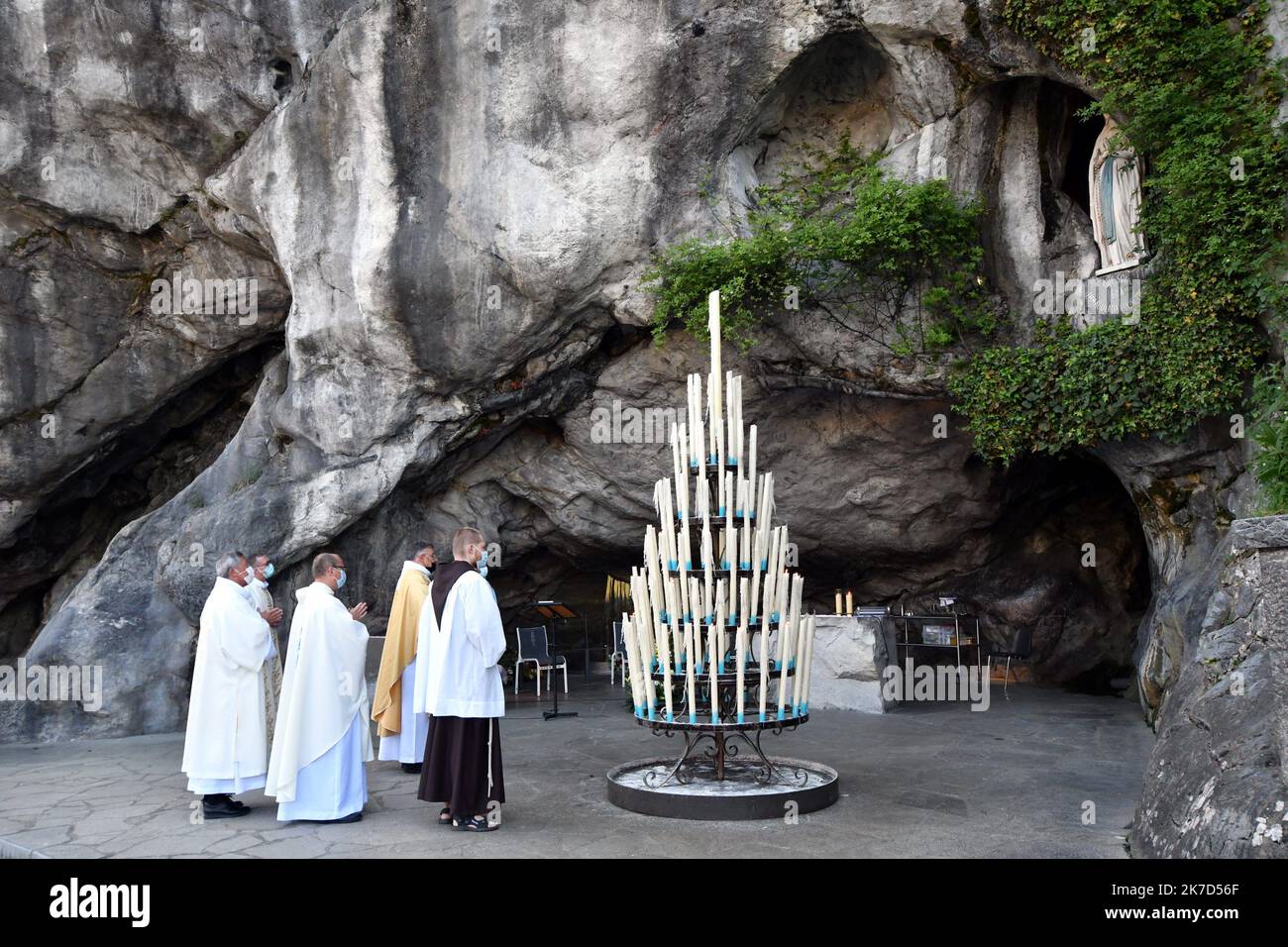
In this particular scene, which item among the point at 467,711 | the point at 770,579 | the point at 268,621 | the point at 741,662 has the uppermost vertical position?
the point at 770,579

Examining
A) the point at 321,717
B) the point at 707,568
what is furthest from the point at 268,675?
the point at 707,568

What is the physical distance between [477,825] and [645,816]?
1091mm

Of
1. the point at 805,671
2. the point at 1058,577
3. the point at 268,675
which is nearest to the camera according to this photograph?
the point at 805,671

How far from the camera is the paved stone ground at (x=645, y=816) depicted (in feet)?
19.9

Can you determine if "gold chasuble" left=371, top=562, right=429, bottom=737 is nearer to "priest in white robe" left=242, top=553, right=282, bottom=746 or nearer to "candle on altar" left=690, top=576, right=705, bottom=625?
"priest in white robe" left=242, top=553, right=282, bottom=746

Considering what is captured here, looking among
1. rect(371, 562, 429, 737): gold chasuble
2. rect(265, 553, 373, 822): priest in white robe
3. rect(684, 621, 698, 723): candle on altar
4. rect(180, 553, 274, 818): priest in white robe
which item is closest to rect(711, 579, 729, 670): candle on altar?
rect(684, 621, 698, 723): candle on altar

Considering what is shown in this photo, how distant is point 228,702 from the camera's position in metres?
7.47

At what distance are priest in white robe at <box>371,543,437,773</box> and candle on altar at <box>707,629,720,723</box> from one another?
2.89 metres

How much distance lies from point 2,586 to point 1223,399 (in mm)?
16801

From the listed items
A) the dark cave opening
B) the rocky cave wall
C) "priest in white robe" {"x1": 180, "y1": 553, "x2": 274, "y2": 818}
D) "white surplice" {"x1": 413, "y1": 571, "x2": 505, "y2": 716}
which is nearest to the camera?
"white surplice" {"x1": 413, "y1": 571, "x2": 505, "y2": 716}

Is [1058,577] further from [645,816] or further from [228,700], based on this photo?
[228,700]

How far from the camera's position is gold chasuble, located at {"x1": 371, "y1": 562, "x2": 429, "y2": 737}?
8711 millimetres

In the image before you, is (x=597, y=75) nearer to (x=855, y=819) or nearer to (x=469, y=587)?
(x=469, y=587)
